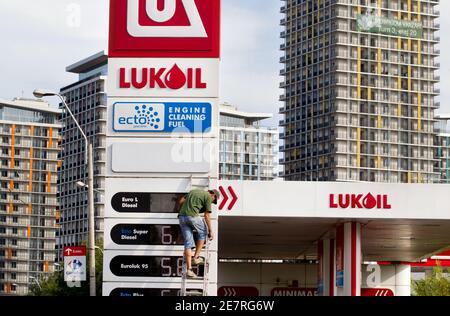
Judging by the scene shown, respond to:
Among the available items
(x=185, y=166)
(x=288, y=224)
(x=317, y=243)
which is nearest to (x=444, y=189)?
(x=288, y=224)

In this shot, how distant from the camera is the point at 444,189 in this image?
33.2 m

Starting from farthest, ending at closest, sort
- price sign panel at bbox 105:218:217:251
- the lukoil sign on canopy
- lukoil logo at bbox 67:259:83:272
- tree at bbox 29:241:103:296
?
tree at bbox 29:241:103:296 < lukoil logo at bbox 67:259:83:272 < the lukoil sign on canopy < price sign panel at bbox 105:218:217:251

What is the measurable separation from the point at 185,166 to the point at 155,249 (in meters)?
1.96

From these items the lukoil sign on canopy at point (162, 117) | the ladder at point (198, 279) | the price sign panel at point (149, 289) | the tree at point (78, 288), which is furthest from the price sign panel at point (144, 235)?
the tree at point (78, 288)

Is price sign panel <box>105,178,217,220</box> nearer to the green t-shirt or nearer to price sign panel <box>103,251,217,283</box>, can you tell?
the green t-shirt

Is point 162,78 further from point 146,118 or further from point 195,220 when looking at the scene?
point 195,220

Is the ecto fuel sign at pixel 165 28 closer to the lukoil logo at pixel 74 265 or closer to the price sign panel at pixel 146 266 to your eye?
the price sign panel at pixel 146 266

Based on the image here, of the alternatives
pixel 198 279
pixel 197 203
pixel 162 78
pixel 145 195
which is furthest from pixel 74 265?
pixel 197 203

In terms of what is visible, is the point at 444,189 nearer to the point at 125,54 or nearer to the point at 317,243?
the point at 125,54

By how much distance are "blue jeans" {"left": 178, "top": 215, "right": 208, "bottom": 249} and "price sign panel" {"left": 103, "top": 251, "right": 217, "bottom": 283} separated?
358mm

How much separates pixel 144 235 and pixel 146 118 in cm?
263

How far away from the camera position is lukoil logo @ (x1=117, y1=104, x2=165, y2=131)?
23.8 metres

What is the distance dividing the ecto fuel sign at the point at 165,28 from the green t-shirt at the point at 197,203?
3.05 m

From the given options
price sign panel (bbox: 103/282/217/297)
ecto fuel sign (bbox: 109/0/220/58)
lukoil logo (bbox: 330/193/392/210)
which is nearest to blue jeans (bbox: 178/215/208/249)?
price sign panel (bbox: 103/282/217/297)
